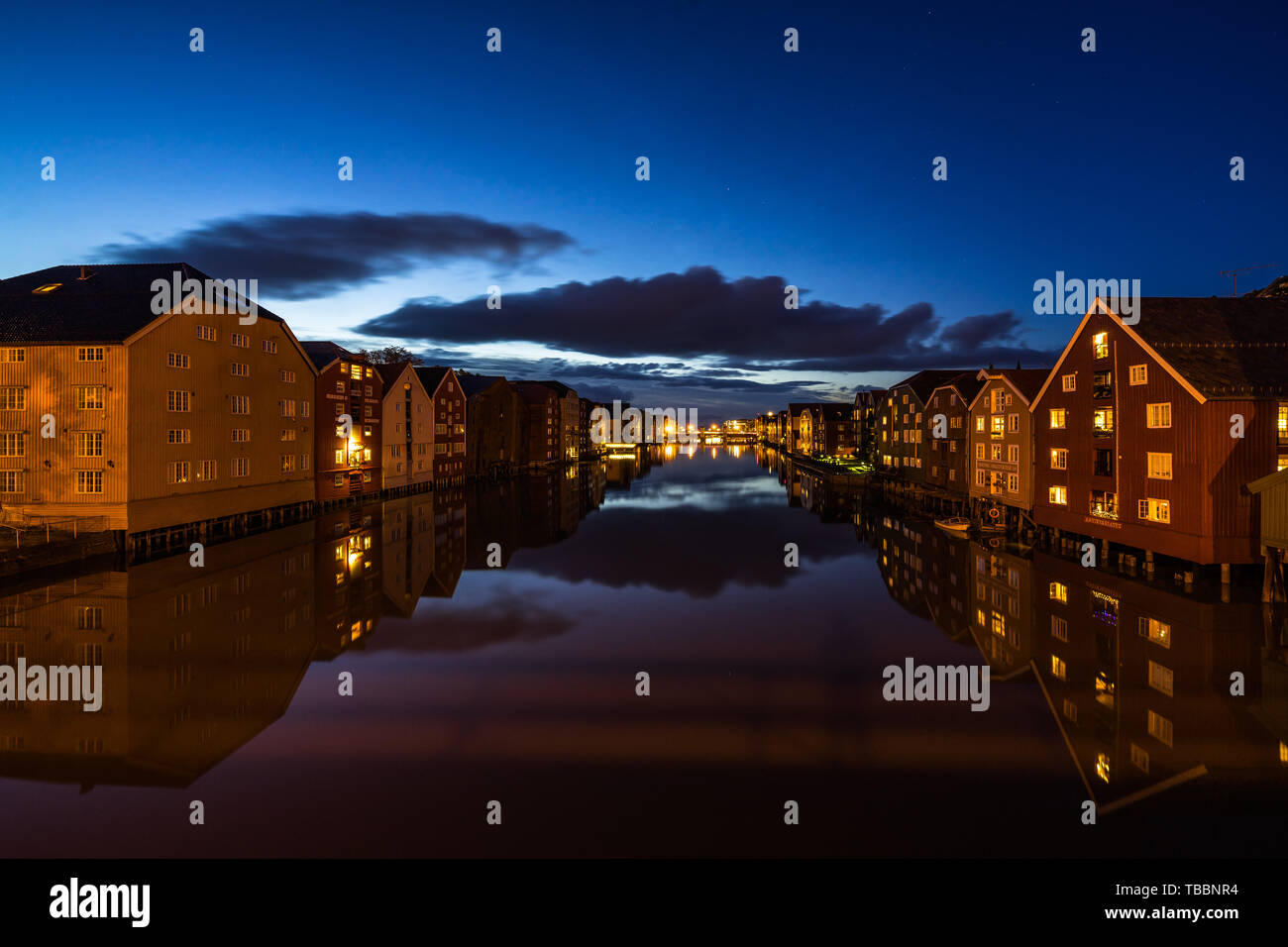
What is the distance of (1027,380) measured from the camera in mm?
43281

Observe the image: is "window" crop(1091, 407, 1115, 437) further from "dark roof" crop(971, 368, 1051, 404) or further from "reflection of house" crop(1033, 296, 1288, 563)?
"dark roof" crop(971, 368, 1051, 404)

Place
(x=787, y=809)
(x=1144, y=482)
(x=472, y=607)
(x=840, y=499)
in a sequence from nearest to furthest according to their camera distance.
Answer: (x=787, y=809) → (x=472, y=607) → (x=1144, y=482) → (x=840, y=499)

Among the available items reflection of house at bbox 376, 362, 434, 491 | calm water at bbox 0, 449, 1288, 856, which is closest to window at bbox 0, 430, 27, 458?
calm water at bbox 0, 449, 1288, 856

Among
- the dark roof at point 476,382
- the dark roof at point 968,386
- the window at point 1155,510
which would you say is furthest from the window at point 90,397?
the dark roof at point 968,386

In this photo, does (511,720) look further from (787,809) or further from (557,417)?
(557,417)

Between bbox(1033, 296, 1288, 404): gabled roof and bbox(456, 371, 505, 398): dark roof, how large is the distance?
6952 cm

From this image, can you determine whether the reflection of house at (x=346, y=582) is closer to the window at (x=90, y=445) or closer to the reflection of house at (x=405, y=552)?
the reflection of house at (x=405, y=552)

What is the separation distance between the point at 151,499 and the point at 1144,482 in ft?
157

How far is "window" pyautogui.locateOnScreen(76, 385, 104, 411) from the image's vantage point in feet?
101

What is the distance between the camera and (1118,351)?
3139 centimetres

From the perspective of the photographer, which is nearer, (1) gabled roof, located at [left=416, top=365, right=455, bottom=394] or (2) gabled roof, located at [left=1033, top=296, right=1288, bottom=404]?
(2) gabled roof, located at [left=1033, top=296, right=1288, bottom=404]
